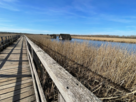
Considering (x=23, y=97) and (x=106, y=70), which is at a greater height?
(x=106, y=70)

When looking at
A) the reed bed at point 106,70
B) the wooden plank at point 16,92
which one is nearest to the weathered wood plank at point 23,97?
the wooden plank at point 16,92

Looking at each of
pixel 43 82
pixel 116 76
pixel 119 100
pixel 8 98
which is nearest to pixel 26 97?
pixel 8 98

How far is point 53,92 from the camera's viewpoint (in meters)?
1.81

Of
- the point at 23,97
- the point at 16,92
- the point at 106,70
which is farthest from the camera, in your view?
the point at 106,70

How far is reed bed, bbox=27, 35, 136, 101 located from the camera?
1.65 metres

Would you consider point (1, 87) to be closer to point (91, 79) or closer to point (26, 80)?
point (26, 80)

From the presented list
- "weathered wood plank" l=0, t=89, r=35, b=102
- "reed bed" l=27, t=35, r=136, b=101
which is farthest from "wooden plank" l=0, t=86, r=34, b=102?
"reed bed" l=27, t=35, r=136, b=101

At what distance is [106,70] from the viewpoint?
240 centimetres

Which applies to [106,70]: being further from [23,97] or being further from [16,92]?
[16,92]

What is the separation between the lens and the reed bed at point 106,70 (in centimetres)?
165

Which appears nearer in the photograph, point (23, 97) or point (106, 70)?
point (23, 97)

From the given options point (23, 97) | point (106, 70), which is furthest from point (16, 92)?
point (106, 70)

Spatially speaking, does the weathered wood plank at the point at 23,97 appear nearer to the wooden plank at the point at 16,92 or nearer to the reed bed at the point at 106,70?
the wooden plank at the point at 16,92

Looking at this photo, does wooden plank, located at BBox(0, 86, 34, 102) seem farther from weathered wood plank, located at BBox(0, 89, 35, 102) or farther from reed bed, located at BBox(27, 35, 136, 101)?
reed bed, located at BBox(27, 35, 136, 101)
